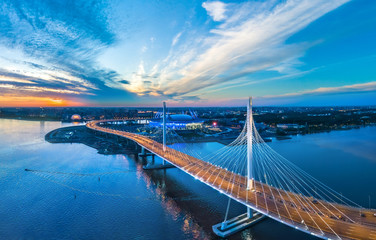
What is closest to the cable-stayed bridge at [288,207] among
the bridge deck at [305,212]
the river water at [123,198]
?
the bridge deck at [305,212]

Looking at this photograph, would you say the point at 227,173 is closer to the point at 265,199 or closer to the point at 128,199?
the point at 265,199

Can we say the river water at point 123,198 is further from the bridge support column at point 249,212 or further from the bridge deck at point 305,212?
the bridge deck at point 305,212

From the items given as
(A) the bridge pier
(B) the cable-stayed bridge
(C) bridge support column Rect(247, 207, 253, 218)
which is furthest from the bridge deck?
(A) the bridge pier

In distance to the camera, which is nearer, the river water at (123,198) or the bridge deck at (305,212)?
the bridge deck at (305,212)

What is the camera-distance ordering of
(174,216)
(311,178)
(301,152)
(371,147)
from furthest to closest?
(371,147)
(301,152)
(311,178)
(174,216)

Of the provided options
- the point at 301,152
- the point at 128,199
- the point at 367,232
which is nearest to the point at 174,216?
the point at 128,199

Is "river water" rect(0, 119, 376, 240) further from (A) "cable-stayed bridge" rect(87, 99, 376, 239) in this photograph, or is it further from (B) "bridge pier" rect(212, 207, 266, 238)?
(A) "cable-stayed bridge" rect(87, 99, 376, 239)

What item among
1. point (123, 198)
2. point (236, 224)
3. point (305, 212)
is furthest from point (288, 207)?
point (123, 198)

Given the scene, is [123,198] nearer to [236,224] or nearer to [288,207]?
[236,224]
